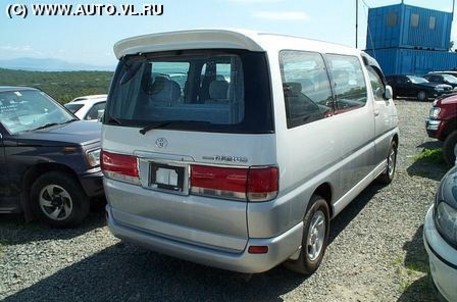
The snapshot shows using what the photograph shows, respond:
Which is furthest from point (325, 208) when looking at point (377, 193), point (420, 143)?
point (420, 143)

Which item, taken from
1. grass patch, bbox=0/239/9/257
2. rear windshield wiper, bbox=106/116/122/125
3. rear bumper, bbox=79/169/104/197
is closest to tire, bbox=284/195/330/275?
rear windshield wiper, bbox=106/116/122/125

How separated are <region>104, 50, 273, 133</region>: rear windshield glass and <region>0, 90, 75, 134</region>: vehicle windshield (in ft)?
6.90

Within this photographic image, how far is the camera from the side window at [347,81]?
381cm

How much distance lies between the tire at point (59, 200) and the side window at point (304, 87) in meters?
2.68

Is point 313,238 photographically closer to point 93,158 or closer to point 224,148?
point 224,148

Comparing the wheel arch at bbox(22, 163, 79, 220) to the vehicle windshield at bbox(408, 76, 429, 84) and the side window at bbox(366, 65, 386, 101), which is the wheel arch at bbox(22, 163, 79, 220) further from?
the vehicle windshield at bbox(408, 76, 429, 84)

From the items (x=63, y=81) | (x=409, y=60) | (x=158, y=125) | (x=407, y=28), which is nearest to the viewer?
(x=158, y=125)

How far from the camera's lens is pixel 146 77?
3191 millimetres

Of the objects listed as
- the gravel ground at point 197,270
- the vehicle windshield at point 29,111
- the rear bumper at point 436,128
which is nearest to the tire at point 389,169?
the gravel ground at point 197,270

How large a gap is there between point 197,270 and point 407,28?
25646mm

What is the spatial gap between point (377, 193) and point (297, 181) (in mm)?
2992

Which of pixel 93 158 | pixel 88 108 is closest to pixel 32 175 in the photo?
pixel 93 158

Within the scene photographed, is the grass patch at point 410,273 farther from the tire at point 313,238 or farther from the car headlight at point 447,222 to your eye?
the car headlight at point 447,222

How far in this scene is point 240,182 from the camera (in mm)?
2611
